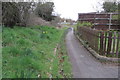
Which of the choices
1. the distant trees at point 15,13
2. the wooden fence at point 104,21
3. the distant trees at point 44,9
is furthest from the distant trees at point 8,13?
the wooden fence at point 104,21

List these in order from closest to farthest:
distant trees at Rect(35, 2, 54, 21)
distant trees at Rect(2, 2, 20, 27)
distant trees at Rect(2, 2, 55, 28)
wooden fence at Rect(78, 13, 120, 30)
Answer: distant trees at Rect(2, 2, 20, 27)
distant trees at Rect(2, 2, 55, 28)
wooden fence at Rect(78, 13, 120, 30)
distant trees at Rect(35, 2, 54, 21)

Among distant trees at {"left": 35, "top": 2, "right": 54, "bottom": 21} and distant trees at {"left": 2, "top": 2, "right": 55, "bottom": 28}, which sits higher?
distant trees at {"left": 35, "top": 2, "right": 54, "bottom": 21}

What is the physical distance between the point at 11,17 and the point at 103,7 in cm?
1944

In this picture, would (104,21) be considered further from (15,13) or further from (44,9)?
(15,13)

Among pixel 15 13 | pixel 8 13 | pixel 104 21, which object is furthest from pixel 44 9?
pixel 8 13

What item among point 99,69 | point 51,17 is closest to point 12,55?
point 99,69

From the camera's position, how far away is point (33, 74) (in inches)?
122

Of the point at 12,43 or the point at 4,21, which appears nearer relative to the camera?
the point at 12,43

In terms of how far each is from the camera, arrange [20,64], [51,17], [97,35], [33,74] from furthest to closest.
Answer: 1. [51,17]
2. [97,35]
3. [20,64]
4. [33,74]

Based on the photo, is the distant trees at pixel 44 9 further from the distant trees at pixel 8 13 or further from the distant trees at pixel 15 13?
the distant trees at pixel 8 13

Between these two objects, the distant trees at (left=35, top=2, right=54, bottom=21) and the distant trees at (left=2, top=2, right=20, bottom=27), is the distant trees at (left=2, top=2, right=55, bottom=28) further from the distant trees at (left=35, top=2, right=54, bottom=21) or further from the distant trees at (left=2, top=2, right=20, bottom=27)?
the distant trees at (left=35, top=2, right=54, bottom=21)

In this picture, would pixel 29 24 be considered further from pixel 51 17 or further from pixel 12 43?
pixel 51 17

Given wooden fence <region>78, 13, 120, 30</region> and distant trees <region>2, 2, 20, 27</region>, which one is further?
wooden fence <region>78, 13, 120, 30</region>

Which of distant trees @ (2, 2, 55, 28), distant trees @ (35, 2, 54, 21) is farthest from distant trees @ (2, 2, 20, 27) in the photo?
distant trees @ (35, 2, 54, 21)
